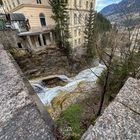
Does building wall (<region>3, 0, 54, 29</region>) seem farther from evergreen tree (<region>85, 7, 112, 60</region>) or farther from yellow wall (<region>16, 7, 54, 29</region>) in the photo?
evergreen tree (<region>85, 7, 112, 60</region>)

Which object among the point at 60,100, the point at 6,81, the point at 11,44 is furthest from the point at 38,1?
the point at 6,81

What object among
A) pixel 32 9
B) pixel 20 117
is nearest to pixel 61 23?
pixel 32 9

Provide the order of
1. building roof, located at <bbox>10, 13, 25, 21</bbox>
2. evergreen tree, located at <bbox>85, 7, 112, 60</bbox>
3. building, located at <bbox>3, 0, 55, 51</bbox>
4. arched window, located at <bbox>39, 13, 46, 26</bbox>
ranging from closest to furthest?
evergreen tree, located at <bbox>85, 7, 112, 60</bbox> < building roof, located at <bbox>10, 13, 25, 21</bbox> < building, located at <bbox>3, 0, 55, 51</bbox> < arched window, located at <bbox>39, 13, 46, 26</bbox>

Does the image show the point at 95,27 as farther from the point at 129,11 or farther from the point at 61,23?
the point at 129,11

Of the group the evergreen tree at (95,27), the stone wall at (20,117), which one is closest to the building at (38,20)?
the evergreen tree at (95,27)

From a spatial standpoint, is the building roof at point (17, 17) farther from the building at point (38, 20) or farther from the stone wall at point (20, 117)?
the stone wall at point (20, 117)

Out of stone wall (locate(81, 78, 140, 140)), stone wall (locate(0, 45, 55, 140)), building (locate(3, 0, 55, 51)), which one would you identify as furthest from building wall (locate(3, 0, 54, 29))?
stone wall (locate(81, 78, 140, 140))

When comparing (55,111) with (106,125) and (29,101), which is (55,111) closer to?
(29,101)

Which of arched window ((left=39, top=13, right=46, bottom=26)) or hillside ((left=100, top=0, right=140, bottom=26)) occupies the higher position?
hillside ((left=100, top=0, right=140, bottom=26))
